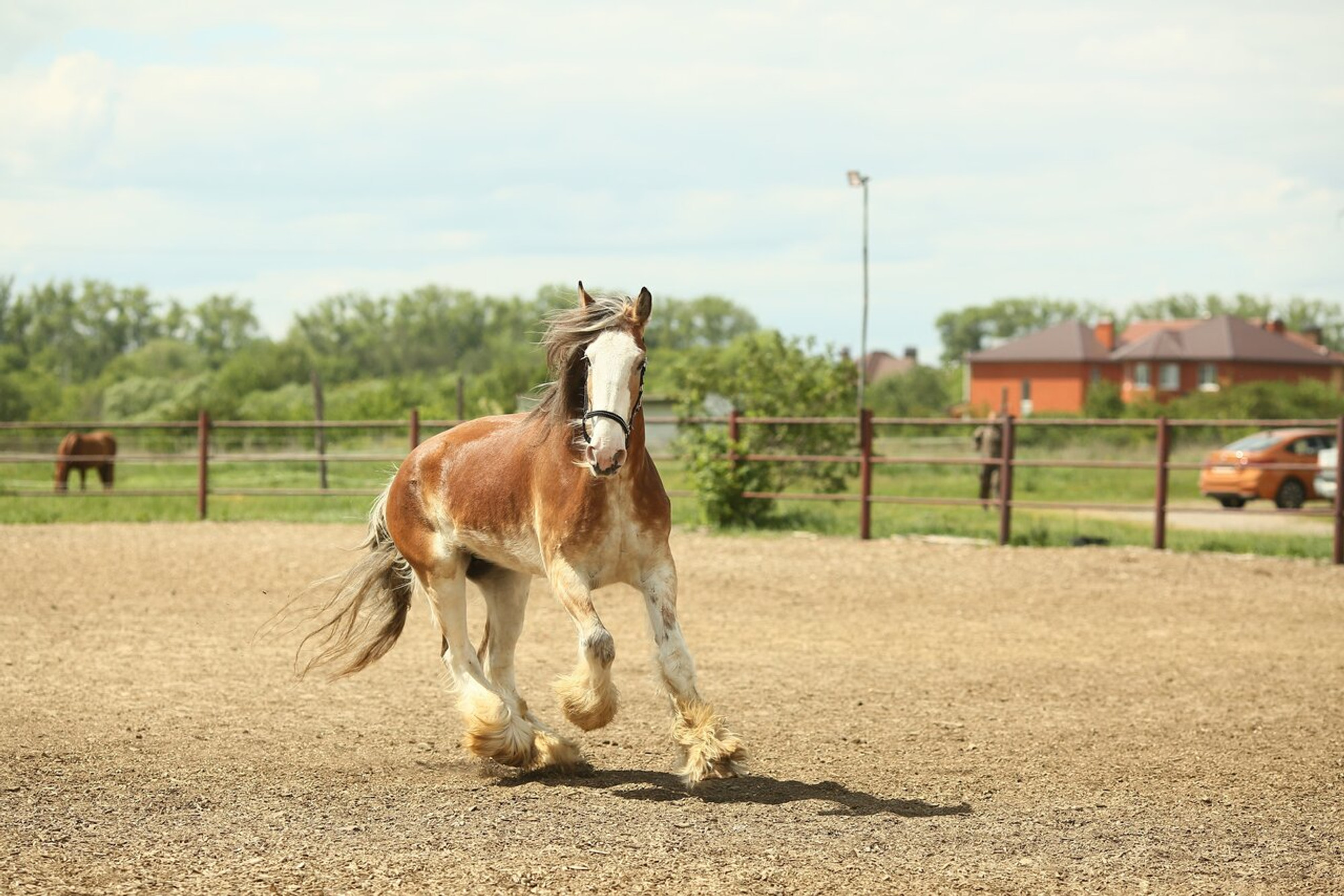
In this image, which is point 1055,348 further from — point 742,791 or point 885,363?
point 742,791

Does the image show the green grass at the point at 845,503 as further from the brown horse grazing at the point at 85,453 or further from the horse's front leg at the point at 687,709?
the horse's front leg at the point at 687,709

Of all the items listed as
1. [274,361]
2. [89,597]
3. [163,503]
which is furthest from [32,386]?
[89,597]

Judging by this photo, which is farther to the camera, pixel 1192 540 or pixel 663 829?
pixel 1192 540

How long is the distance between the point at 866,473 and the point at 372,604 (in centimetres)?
979

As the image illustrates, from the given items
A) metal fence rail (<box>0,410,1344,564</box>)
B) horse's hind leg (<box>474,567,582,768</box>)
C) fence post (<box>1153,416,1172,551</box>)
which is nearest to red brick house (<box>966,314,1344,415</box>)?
metal fence rail (<box>0,410,1344,564</box>)

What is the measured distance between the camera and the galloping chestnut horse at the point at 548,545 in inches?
198

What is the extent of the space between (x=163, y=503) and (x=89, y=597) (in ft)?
32.4

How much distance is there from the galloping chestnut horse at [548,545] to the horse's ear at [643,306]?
0.01 m

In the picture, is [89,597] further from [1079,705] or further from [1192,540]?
[1192,540]

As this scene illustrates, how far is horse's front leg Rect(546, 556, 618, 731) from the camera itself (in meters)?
4.98

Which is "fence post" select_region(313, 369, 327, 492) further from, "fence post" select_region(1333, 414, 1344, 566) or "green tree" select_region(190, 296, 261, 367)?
"green tree" select_region(190, 296, 261, 367)

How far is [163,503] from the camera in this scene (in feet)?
66.4

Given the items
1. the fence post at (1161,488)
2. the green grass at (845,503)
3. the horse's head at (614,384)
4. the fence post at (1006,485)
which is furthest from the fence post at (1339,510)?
the horse's head at (614,384)

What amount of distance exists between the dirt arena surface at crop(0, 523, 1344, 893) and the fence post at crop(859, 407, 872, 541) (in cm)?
340
